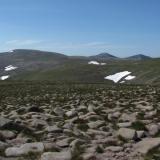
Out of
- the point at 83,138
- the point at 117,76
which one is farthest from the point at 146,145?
the point at 117,76

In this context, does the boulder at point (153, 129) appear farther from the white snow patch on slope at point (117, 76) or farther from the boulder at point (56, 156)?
the white snow patch on slope at point (117, 76)

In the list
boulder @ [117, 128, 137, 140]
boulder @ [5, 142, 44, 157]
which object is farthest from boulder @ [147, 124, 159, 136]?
boulder @ [5, 142, 44, 157]

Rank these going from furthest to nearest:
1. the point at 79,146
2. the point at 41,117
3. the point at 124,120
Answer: the point at 41,117, the point at 124,120, the point at 79,146

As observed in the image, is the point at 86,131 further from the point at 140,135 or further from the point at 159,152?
the point at 159,152

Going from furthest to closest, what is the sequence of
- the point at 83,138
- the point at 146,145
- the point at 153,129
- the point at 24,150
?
the point at 153,129, the point at 83,138, the point at 146,145, the point at 24,150

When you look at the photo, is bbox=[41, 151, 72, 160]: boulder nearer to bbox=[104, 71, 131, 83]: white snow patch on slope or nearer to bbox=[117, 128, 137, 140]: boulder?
bbox=[117, 128, 137, 140]: boulder

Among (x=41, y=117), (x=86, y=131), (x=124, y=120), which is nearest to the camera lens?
(x=86, y=131)

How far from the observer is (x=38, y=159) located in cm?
1264

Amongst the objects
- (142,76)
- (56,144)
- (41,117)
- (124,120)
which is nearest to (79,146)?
(56,144)

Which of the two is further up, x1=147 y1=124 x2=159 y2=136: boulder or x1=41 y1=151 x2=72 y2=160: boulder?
x1=147 y1=124 x2=159 y2=136: boulder

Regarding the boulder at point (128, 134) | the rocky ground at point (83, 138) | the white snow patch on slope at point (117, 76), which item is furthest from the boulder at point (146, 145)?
the white snow patch on slope at point (117, 76)

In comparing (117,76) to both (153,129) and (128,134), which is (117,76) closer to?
(153,129)

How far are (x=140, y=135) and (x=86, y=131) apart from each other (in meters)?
2.80

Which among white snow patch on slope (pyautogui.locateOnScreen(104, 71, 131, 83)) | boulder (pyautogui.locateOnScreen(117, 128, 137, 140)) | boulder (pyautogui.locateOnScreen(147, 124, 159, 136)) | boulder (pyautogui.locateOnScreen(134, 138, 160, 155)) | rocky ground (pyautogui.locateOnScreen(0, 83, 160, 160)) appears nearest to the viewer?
rocky ground (pyautogui.locateOnScreen(0, 83, 160, 160))
